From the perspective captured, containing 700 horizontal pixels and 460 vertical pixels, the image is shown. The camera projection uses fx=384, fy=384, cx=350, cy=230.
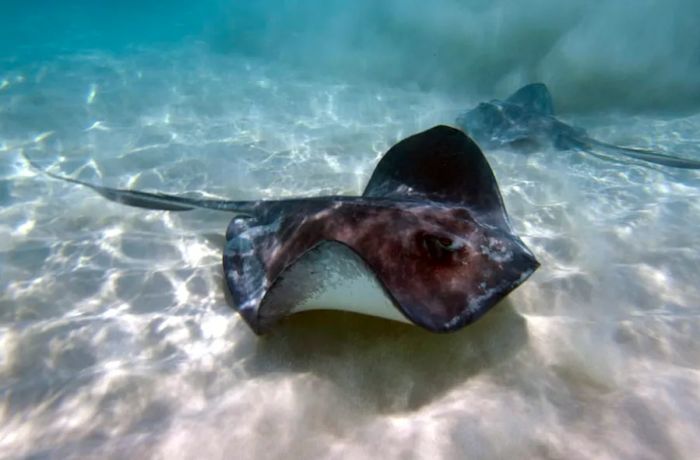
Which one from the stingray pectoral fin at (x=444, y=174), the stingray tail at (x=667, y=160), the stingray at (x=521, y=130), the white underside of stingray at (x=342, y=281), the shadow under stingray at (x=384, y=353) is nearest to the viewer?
the white underside of stingray at (x=342, y=281)

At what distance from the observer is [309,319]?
9.79 feet

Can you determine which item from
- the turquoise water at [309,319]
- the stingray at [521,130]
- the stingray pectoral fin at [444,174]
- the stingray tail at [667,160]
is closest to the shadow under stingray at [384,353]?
the turquoise water at [309,319]

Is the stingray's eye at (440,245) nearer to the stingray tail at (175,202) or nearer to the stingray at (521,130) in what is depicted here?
the stingray tail at (175,202)

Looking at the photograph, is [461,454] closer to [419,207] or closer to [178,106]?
[419,207]

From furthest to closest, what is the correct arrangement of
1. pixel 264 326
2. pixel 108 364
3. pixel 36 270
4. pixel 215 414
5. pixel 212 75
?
1. pixel 212 75
2. pixel 36 270
3. pixel 108 364
4. pixel 264 326
5. pixel 215 414

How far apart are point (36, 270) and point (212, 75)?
12.8 meters

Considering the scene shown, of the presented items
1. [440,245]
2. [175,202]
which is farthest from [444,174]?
[175,202]

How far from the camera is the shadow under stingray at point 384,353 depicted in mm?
2494

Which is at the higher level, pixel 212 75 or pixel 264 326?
pixel 212 75

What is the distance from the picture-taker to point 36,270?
3.99m

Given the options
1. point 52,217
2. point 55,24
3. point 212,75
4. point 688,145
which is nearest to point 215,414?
point 52,217

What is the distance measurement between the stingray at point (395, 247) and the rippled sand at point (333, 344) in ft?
1.68

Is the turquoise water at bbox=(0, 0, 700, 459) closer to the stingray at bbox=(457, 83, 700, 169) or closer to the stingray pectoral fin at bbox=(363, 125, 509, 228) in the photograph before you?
the stingray at bbox=(457, 83, 700, 169)

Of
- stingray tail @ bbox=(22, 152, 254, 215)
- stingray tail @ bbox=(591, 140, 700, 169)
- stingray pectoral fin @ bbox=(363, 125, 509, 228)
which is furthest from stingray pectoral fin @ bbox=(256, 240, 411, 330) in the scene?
stingray tail @ bbox=(591, 140, 700, 169)
